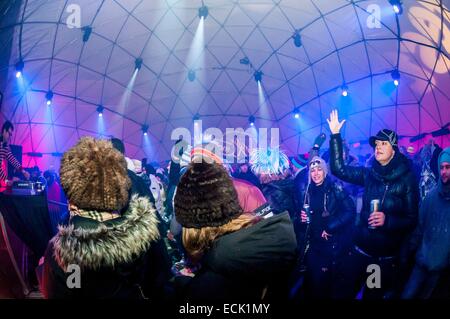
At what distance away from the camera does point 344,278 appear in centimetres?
428

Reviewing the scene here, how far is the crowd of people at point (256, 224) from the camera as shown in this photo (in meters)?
1.66

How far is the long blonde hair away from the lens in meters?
1.69

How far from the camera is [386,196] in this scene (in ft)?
13.6

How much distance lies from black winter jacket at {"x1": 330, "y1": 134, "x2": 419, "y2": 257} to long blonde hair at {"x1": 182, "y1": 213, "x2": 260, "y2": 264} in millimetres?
2870

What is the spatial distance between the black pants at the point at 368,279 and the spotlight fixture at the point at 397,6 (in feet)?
11.0

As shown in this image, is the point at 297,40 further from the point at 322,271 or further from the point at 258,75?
the point at 322,271

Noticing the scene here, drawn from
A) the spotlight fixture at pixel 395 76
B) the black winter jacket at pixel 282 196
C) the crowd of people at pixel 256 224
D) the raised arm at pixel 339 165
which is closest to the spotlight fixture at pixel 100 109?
the crowd of people at pixel 256 224

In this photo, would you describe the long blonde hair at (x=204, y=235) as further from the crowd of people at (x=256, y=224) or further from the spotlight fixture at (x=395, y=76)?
the spotlight fixture at (x=395, y=76)

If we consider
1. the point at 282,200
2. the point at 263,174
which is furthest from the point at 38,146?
the point at 282,200

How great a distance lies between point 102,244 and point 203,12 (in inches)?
152

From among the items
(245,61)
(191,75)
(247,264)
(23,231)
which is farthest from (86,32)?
(247,264)

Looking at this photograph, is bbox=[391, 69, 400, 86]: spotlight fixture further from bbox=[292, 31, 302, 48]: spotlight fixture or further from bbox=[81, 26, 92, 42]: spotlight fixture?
bbox=[81, 26, 92, 42]: spotlight fixture

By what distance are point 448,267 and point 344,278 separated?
3.95 feet

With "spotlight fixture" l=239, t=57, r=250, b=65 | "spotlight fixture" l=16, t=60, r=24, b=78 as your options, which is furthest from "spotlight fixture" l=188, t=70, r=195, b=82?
"spotlight fixture" l=16, t=60, r=24, b=78
